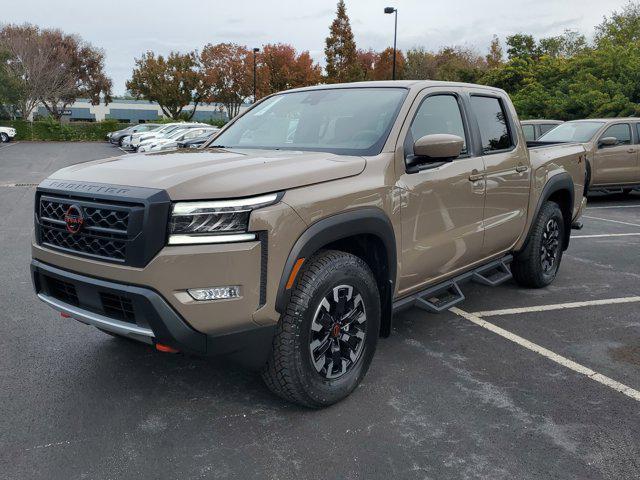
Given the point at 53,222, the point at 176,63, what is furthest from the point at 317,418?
the point at 176,63

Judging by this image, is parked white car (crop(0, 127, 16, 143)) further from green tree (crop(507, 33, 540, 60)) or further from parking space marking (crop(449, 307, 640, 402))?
parking space marking (crop(449, 307, 640, 402))

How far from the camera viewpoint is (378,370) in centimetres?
385

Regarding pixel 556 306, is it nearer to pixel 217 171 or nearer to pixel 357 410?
pixel 357 410

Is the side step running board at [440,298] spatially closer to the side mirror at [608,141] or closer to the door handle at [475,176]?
the door handle at [475,176]

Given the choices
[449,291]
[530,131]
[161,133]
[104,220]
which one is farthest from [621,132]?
[161,133]

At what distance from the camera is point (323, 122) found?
4.02 m

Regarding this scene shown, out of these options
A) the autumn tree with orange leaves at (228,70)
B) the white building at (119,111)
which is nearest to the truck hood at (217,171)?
the autumn tree with orange leaves at (228,70)

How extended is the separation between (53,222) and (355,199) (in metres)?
1.64

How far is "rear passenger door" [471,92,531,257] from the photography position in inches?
181

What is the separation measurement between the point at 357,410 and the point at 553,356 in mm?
1664

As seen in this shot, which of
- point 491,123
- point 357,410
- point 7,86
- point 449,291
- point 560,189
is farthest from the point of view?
point 7,86

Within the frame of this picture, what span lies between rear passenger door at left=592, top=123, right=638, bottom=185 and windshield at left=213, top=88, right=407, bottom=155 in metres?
10.2

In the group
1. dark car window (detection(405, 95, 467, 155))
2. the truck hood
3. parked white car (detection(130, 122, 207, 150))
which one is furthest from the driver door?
parked white car (detection(130, 122, 207, 150))

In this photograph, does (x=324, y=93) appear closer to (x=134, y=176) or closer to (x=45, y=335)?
(x=134, y=176)
